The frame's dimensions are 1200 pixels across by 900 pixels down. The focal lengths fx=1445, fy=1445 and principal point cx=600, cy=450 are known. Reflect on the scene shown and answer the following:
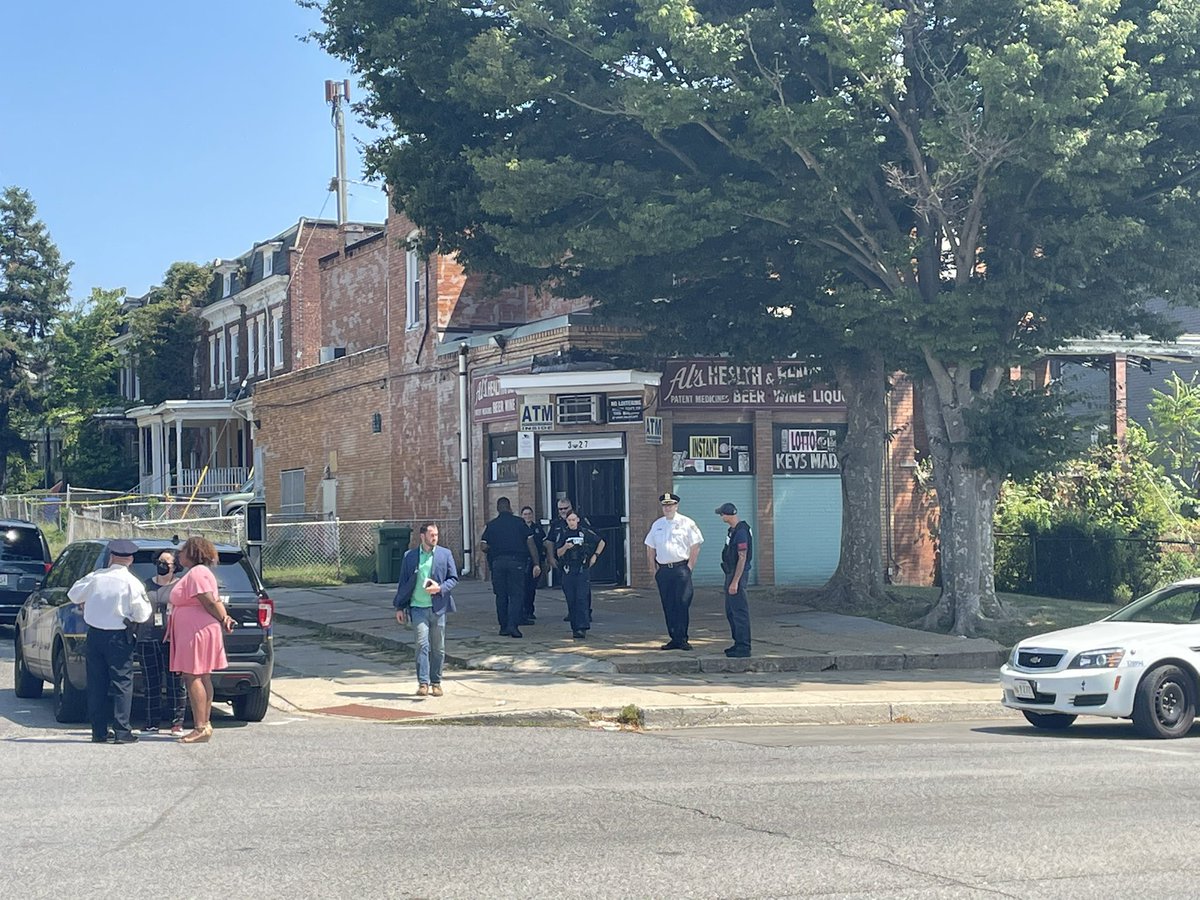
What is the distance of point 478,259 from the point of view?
19.6m

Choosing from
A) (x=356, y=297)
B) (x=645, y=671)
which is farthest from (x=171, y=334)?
(x=645, y=671)

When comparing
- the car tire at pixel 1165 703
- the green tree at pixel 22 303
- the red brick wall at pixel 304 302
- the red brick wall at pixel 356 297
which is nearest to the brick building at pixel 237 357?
the red brick wall at pixel 304 302

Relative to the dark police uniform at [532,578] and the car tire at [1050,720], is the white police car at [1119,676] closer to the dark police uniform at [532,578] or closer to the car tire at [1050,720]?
the car tire at [1050,720]

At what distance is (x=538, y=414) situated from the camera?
24516 mm

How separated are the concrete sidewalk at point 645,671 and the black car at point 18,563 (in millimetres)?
3457

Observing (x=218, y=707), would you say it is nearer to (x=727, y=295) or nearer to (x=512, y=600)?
(x=512, y=600)

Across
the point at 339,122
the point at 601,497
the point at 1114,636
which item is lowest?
the point at 1114,636

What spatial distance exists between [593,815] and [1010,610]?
12670mm

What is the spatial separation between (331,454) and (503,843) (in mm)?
27648

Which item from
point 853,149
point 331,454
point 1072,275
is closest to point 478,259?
point 853,149

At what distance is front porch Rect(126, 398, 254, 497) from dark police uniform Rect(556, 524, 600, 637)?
2691 centimetres

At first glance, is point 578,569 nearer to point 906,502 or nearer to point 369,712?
point 369,712

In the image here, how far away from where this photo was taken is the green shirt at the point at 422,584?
14.1m

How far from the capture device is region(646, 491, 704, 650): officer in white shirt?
1656 centimetres
